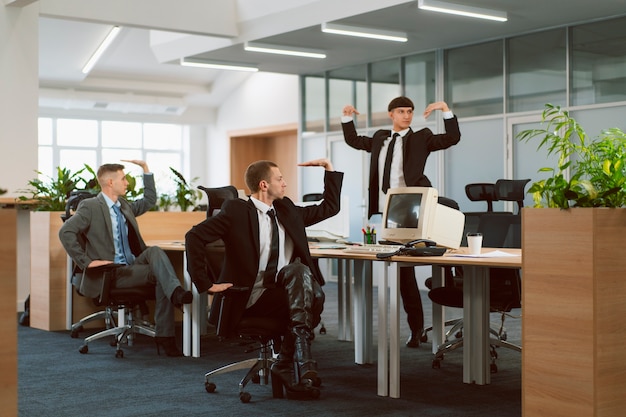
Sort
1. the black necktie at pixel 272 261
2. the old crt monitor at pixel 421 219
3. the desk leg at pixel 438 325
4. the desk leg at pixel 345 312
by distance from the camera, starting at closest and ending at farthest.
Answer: the black necktie at pixel 272 261 < the old crt monitor at pixel 421 219 < the desk leg at pixel 438 325 < the desk leg at pixel 345 312

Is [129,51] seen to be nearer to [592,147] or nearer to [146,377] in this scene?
[146,377]

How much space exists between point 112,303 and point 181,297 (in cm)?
50

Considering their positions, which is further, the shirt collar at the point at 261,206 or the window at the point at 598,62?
the window at the point at 598,62

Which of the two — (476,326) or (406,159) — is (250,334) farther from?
(406,159)

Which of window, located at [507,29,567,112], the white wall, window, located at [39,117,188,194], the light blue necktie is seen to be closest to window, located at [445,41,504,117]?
window, located at [507,29,567,112]

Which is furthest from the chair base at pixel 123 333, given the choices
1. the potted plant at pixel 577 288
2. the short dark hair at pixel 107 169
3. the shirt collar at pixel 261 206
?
the potted plant at pixel 577 288

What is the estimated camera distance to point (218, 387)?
4.84 meters

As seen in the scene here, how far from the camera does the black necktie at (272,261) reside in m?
4.39

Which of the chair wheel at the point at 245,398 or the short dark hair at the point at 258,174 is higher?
the short dark hair at the point at 258,174

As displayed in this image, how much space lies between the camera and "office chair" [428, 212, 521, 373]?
5.16 m

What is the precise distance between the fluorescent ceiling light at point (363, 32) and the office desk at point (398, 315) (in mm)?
4106

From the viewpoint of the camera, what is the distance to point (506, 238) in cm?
554

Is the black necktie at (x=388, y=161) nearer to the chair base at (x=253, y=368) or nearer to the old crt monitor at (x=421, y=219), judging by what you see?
the old crt monitor at (x=421, y=219)

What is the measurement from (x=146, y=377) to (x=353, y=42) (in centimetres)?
578
